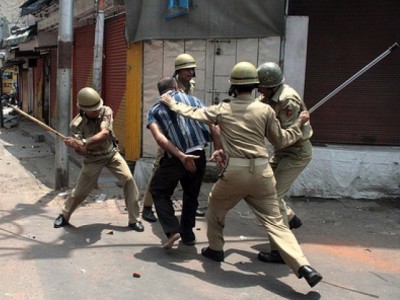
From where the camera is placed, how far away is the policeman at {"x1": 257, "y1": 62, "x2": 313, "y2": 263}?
4094 mm

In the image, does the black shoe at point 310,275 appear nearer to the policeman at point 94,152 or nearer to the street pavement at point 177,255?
the street pavement at point 177,255

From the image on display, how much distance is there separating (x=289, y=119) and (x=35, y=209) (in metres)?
3.50

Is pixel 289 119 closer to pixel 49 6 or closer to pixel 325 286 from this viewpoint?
pixel 325 286

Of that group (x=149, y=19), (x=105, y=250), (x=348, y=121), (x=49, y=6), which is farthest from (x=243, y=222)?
(x=49, y=6)

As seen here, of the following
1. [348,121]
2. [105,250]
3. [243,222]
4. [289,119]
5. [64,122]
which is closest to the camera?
[289,119]

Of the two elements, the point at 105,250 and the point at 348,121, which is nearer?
the point at 105,250

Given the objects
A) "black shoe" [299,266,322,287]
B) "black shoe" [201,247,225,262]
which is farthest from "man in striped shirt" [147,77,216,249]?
"black shoe" [299,266,322,287]

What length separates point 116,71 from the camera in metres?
8.71

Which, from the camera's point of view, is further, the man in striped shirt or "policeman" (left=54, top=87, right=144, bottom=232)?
"policeman" (left=54, top=87, right=144, bottom=232)

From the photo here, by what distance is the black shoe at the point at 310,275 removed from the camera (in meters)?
3.45

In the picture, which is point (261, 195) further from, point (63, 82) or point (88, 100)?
point (63, 82)

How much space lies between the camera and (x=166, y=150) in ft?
13.8

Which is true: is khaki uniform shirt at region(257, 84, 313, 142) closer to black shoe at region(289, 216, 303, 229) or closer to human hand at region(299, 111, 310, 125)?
human hand at region(299, 111, 310, 125)

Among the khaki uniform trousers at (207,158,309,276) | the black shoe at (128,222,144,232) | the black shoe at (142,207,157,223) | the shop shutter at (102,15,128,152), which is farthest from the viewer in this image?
the shop shutter at (102,15,128,152)
